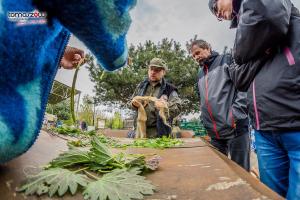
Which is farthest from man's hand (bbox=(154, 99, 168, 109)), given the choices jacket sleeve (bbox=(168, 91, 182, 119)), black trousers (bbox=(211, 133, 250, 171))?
black trousers (bbox=(211, 133, 250, 171))

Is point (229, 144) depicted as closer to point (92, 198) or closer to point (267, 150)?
point (267, 150)

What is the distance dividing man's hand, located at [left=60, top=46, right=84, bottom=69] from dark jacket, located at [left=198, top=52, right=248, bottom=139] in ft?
5.72

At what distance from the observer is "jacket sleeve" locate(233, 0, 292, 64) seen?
1267 mm

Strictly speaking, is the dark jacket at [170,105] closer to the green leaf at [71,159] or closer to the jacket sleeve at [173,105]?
the jacket sleeve at [173,105]

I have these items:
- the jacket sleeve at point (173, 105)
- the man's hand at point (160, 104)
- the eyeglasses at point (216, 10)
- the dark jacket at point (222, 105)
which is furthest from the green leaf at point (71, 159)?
the jacket sleeve at point (173, 105)

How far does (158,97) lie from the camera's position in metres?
3.21

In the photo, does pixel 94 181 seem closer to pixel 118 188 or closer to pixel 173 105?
pixel 118 188

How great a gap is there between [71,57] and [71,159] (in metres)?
0.34

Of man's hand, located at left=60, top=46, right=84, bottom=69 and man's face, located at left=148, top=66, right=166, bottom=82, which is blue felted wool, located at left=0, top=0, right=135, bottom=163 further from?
man's face, located at left=148, top=66, right=166, bottom=82

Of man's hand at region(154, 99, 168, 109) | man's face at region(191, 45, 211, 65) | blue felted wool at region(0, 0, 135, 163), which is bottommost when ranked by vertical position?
blue felted wool at region(0, 0, 135, 163)

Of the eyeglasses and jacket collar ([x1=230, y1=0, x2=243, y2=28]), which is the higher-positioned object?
the eyeglasses

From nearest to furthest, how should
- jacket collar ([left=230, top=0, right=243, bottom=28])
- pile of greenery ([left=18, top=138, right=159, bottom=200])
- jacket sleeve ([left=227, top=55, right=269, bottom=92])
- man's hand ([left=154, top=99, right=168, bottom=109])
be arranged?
pile of greenery ([left=18, top=138, right=159, bottom=200]) < jacket sleeve ([left=227, top=55, right=269, bottom=92]) < jacket collar ([left=230, top=0, right=243, bottom=28]) < man's hand ([left=154, top=99, right=168, bottom=109])

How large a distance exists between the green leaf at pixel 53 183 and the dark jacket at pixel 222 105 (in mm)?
1962

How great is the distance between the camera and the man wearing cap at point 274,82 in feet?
4.13
